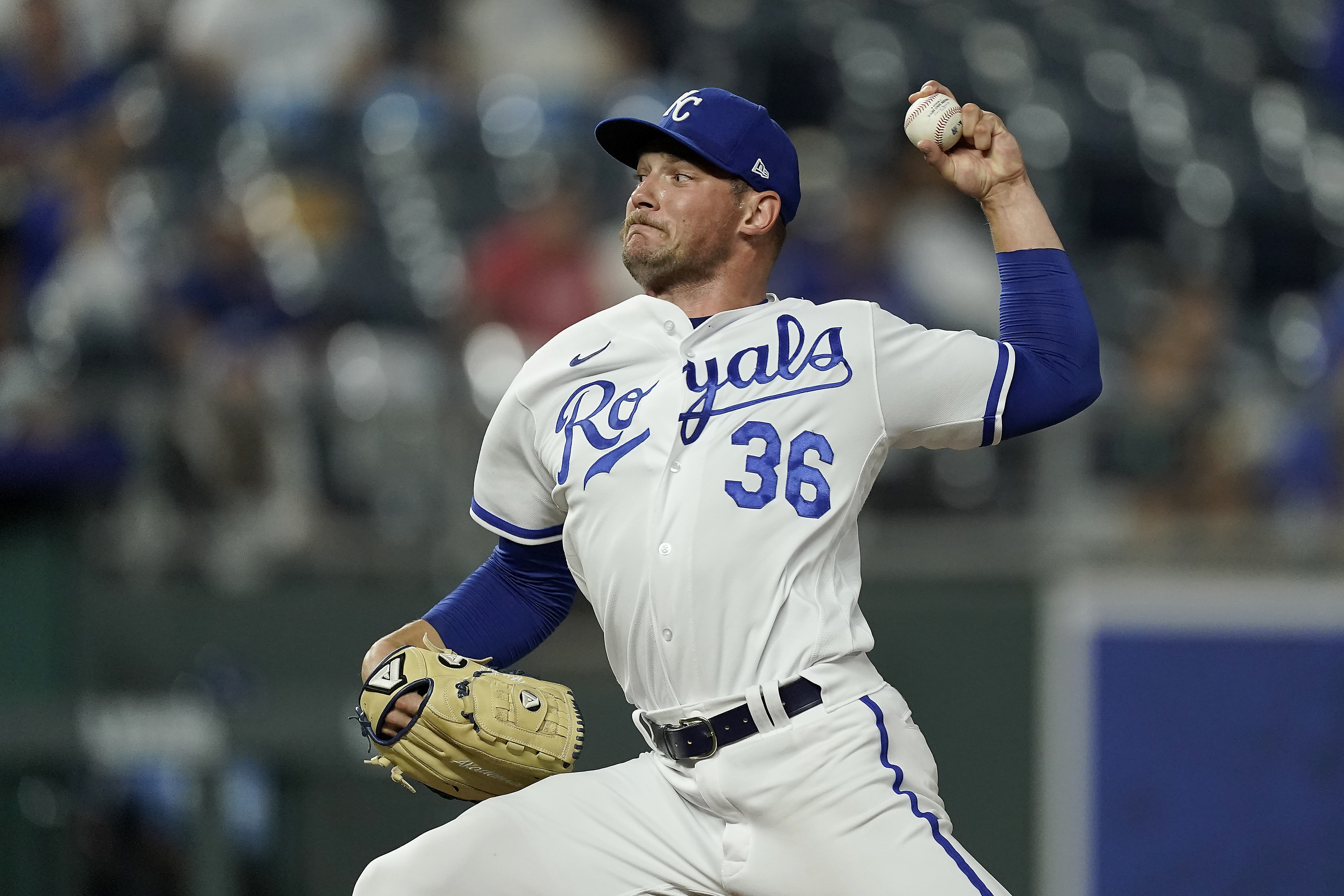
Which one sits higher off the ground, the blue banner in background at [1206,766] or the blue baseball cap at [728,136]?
the blue baseball cap at [728,136]

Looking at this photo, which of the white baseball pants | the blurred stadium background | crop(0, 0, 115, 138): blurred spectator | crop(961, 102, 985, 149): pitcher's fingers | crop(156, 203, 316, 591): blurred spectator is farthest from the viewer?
crop(0, 0, 115, 138): blurred spectator

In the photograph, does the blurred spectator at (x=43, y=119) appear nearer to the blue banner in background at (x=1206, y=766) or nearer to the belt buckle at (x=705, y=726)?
the blue banner in background at (x=1206, y=766)

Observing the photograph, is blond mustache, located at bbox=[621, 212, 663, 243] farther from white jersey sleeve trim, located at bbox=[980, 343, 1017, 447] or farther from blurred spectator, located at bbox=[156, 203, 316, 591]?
blurred spectator, located at bbox=[156, 203, 316, 591]

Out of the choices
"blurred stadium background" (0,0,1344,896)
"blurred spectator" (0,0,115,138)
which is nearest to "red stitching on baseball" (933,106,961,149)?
"blurred stadium background" (0,0,1344,896)

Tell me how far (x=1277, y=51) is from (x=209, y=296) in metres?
6.13

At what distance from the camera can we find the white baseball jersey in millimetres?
2680

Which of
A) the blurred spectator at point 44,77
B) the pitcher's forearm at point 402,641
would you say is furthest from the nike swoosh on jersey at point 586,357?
the blurred spectator at point 44,77

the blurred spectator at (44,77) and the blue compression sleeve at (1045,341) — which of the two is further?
the blurred spectator at (44,77)

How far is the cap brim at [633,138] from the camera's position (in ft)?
9.46

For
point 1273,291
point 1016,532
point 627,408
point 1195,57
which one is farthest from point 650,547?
point 1195,57

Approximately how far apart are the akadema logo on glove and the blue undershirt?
192mm

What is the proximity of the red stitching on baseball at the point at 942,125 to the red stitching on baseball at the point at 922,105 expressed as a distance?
0.04 meters

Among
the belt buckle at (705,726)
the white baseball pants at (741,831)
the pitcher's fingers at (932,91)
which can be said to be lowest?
the white baseball pants at (741,831)

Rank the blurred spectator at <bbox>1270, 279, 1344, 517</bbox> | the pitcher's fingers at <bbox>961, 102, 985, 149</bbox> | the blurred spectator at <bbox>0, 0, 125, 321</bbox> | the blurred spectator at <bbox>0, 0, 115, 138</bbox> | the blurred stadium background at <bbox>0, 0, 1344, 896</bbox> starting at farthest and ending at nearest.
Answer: the blurred spectator at <bbox>0, 0, 115, 138</bbox>, the blurred spectator at <bbox>0, 0, 125, 321</bbox>, the blurred stadium background at <bbox>0, 0, 1344, 896</bbox>, the blurred spectator at <bbox>1270, 279, 1344, 517</bbox>, the pitcher's fingers at <bbox>961, 102, 985, 149</bbox>
